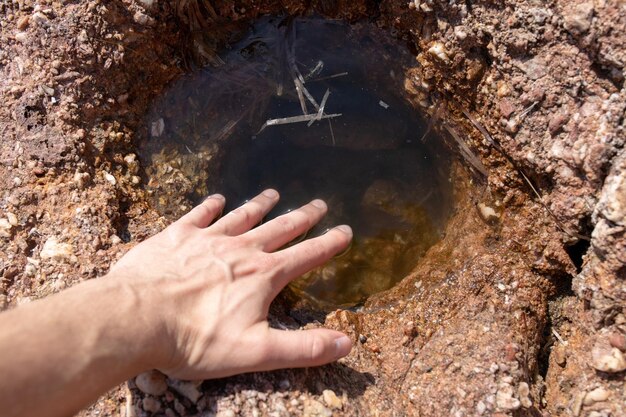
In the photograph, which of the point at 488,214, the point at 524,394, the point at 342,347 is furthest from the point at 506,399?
the point at 488,214

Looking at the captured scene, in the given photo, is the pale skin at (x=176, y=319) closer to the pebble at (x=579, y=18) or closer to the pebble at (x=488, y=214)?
the pebble at (x=488, y=214)

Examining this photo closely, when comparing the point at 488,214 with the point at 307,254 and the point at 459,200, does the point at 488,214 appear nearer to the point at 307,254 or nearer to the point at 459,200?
the point at 459,200

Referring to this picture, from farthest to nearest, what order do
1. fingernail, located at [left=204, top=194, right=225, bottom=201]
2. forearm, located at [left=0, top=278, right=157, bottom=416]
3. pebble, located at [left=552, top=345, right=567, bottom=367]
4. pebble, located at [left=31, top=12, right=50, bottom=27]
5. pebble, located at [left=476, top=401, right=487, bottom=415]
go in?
fingernail, located at [left=204, top=194, right=225, bottom=201] → pebble, located at [left=31, top=12, right=50, bottom=27] → pebble, located at [left=552, top=345, right=567, bottom=367] → pebble, located at [left=476, top=401, right=487, bottom=415] → forearm, located at [left=0, top=278, right=157, bottom=416]

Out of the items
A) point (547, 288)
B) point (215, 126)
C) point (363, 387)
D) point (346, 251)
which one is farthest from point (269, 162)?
point (547, 288)

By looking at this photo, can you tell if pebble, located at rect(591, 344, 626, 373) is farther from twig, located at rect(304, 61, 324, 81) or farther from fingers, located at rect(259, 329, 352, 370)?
twig, located at rect(304, 61, 324, 81)

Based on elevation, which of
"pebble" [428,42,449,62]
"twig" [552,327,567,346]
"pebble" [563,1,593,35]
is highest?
"pebble" [563,1,593,35]

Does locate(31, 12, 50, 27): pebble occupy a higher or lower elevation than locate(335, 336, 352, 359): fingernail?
higher

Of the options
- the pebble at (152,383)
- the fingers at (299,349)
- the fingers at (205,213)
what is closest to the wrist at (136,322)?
the pebble at (152,383)

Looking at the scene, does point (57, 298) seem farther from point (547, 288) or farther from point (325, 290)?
point (547, 288)

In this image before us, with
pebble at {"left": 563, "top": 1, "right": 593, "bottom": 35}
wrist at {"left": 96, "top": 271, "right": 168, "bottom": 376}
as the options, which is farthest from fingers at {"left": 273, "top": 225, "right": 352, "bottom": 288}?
pebble at {"left": 563, "top": 1, "right": 593, "bottom": 35}
